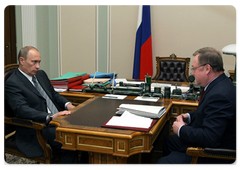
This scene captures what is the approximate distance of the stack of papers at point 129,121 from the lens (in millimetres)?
1790

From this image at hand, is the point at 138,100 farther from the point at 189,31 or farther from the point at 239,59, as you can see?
the point at 189,31

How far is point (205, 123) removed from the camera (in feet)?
5.53

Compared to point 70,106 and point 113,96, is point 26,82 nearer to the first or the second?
point 70,106

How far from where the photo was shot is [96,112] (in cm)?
212

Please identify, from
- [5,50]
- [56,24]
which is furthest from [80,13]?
[5,50]

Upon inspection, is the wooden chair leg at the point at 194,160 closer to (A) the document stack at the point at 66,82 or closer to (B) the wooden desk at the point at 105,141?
(B) the wooden desk at the point at 105,141

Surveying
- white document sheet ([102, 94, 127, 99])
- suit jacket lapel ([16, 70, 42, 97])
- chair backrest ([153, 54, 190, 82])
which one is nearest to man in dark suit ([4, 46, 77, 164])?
suit jacket lapel ([16, 70, 42, 97])

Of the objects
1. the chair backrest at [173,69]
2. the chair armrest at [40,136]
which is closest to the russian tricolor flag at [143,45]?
the chair backrest at [173,69]

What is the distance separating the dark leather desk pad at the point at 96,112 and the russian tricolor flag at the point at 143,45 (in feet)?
8.45

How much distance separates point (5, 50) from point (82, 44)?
57.3 inches

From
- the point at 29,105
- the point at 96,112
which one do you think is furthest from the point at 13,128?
the point at 96,112

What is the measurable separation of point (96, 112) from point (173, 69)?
2292 mm

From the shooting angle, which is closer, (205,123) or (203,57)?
(205,123)

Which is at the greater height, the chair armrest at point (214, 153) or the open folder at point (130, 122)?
the open folder at point (130, 122)
